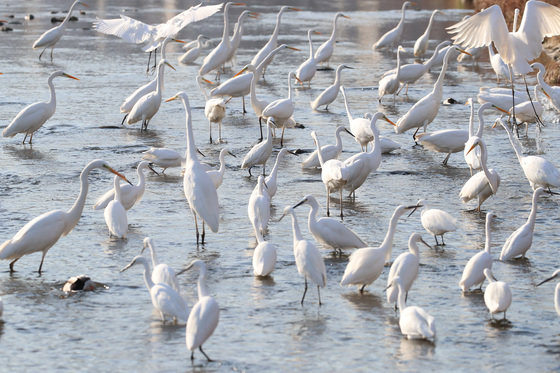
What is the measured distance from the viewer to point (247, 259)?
28.7 ft

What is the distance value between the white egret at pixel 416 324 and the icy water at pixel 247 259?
9 cm

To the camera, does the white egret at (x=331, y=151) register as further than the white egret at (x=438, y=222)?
Yes

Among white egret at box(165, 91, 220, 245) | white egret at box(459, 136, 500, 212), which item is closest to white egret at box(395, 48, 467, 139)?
white egret at box(459, 136, 500, 212)

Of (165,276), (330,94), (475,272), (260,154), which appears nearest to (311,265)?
(165,276)

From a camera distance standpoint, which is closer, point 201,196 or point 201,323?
point 201,323

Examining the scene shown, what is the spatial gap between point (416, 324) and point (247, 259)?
2573 mm

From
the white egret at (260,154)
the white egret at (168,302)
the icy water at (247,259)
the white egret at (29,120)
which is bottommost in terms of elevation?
the icy water at (247,259)

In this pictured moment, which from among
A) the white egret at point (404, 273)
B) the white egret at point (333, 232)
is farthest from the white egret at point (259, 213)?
the white egret at point (404, 273)

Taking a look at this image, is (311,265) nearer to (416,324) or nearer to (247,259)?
(416,324)

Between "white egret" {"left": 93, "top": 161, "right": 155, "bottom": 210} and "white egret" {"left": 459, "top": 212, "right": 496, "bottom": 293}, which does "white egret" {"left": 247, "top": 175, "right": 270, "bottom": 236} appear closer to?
"white egret" {"left": 93, "top": 161, "right": 155, "bottom": 210}

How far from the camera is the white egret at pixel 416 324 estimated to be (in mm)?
6512

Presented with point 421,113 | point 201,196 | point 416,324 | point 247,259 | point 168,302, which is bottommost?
point 247,259

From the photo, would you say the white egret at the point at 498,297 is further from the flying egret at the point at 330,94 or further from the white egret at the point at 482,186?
the flying egret at the point at 330,94

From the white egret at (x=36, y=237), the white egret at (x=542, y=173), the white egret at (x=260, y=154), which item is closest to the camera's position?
the white egret at (x=36, y=237)
